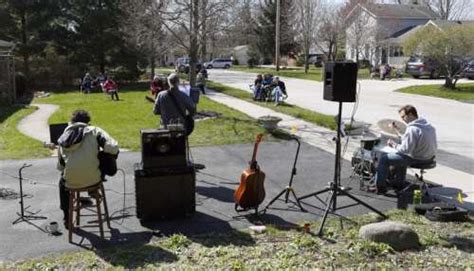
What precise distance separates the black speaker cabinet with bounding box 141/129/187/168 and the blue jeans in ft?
10.1

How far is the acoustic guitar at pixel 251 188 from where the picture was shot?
6.86 metres

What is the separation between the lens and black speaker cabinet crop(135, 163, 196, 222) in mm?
6738

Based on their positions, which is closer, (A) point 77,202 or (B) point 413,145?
(A) point 77,202

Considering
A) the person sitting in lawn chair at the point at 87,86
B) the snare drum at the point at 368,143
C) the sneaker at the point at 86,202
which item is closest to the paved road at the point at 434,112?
the snare drum at the point at 368,143

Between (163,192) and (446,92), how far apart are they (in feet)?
72.5

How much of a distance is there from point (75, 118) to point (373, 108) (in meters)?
15.8

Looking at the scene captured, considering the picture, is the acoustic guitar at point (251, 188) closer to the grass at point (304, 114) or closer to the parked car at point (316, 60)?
the grass at point (304, 114)

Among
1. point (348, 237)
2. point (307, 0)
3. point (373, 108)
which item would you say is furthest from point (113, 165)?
point (307, 0)

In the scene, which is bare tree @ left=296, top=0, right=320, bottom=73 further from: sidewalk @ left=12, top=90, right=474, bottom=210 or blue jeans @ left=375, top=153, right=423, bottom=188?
blue jeans @ left=375, top=153, right=423, bottom=188

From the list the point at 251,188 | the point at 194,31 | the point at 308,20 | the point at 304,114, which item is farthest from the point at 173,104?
the point at 308,20

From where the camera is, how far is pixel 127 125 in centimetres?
1559

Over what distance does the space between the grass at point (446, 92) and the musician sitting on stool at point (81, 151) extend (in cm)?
2052

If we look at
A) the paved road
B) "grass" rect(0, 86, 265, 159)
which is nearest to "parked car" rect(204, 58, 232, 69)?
the paved road

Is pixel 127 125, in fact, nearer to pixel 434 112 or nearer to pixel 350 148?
pixel 350 148
